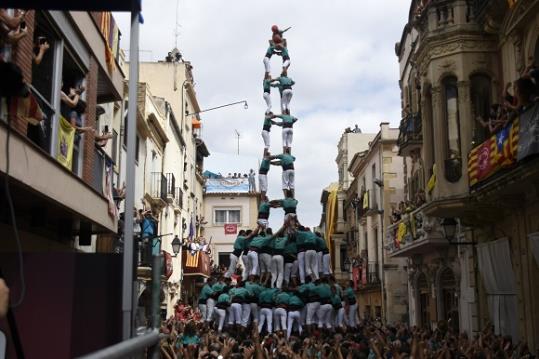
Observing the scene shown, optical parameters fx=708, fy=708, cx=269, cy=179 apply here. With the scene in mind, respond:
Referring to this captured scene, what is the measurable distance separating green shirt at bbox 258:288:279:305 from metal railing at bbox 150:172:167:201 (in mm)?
11702

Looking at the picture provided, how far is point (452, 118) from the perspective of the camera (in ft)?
65.3

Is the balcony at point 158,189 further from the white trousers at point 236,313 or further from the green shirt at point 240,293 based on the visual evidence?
the white trousers at point 236,313

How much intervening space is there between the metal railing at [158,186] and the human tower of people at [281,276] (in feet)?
30.0

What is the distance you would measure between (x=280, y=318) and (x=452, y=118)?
7.36 meters

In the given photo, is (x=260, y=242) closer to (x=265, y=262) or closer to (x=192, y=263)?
(x=265, y=262)

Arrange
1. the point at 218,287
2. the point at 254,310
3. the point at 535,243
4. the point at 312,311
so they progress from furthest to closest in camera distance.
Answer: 1. the point at 218,287
2. the point at 254,310
3. the point at 312,311
4. the point at 535,243

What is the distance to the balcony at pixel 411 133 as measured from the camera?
25.5 meters

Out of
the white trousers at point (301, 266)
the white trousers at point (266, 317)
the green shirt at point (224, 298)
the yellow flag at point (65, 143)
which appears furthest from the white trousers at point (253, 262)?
the yellow flag at point (65, 143)

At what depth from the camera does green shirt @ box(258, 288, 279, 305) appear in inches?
743

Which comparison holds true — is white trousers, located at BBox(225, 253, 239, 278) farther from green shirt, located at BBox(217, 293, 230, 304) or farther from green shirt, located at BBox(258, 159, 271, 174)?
green shirt, located at BBox(258, 159, 271, 174)

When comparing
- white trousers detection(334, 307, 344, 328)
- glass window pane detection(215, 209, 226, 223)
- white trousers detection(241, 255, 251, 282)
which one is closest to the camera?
white trousers detection(334, 307, 344, 328)

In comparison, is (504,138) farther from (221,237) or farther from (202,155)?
(221,237)

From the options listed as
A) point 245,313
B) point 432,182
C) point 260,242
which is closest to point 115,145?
point 260,242

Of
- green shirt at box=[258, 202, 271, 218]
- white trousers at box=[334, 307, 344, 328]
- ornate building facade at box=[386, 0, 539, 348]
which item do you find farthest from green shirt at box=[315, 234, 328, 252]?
ornate building facade at box=[386, 0, 539, 348]
